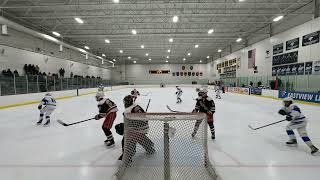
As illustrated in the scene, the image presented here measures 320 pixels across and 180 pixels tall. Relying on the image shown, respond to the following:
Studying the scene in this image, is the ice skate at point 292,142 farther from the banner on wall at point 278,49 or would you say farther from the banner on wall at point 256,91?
the banner on wall at point 278,49

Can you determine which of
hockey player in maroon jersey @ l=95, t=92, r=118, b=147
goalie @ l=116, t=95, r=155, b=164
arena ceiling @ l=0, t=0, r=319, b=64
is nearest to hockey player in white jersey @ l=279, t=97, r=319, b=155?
goalie @ l=116, t=95, r=155, b=164

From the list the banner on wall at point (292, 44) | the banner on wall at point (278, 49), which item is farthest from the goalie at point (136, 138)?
the banner on wall at point (278, 49)

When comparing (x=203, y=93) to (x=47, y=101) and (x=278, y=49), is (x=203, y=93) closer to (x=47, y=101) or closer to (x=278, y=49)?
(x=47, y=101)

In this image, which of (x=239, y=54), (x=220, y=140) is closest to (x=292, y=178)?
(x=220, y=140)

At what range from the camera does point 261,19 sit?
18.0 meters

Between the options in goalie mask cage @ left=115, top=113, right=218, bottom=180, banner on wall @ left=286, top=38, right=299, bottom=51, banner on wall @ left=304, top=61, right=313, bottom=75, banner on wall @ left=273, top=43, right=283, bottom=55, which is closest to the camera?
goalie mask cage @ left=115, top=113, right=218, bottom=180

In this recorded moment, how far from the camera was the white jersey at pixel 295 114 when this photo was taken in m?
4.14

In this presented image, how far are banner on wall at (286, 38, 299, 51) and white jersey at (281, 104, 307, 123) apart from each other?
Result: 13.7 meters

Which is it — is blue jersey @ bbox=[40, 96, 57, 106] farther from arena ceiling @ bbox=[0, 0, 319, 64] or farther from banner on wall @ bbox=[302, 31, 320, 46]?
banner on wall @ bbox=[302, 31, 320, 46]

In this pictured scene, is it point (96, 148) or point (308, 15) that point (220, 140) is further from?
point (308, 15)

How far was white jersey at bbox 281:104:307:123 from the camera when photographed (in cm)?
414

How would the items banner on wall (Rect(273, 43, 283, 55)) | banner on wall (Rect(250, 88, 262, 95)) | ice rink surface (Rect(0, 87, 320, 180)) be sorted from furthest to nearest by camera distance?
1. banner on wall (Rect(250, 88, 262, 95))
2. banner on wall (Rect(273, 43, 283, 55))
3. ice rink surface (Rect(0, 87, 320, 180))

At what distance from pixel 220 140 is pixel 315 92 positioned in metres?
10.3

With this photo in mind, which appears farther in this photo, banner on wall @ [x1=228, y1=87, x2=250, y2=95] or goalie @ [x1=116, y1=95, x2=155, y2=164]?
banner on wall @ [x1=228, y1=87, x2=250, y2=95]
